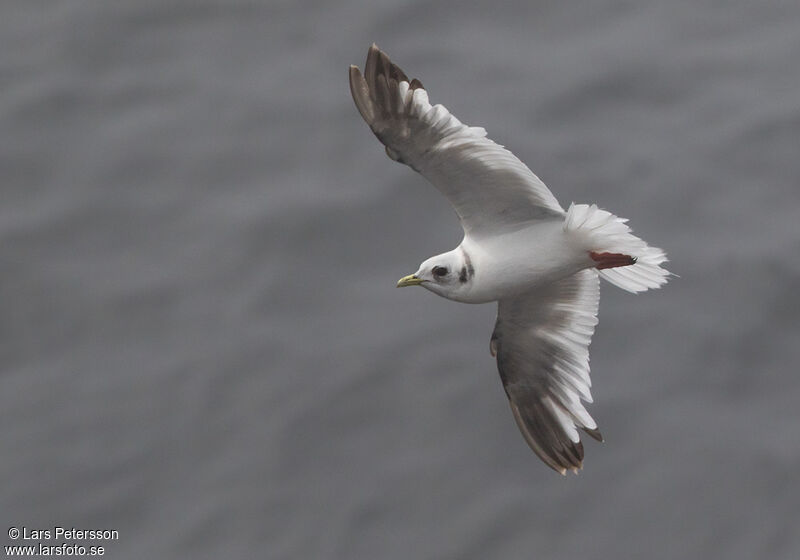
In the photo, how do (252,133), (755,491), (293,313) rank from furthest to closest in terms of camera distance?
(252,133), (293,313), (755,491)

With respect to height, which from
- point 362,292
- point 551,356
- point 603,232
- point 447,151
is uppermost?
point 362,292

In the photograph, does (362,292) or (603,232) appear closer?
(603,232)

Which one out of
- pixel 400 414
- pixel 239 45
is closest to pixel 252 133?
pixel 239 45

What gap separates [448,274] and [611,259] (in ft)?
3.76

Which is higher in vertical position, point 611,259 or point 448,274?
point 448,274

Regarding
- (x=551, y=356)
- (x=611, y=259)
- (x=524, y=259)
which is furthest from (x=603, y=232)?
(x=551, y=356)

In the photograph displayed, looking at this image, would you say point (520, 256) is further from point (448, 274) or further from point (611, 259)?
point (611, 259)

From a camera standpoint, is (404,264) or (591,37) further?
(591,37)

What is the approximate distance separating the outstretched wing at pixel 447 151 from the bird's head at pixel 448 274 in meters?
0.38

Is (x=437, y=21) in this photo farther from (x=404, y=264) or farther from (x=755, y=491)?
(x=755, y=491)

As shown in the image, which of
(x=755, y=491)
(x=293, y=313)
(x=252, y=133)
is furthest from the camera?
(x=252, y=133)

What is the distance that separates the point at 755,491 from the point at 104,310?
8.00 meters

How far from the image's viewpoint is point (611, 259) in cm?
1111

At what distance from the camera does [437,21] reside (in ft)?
67.8
